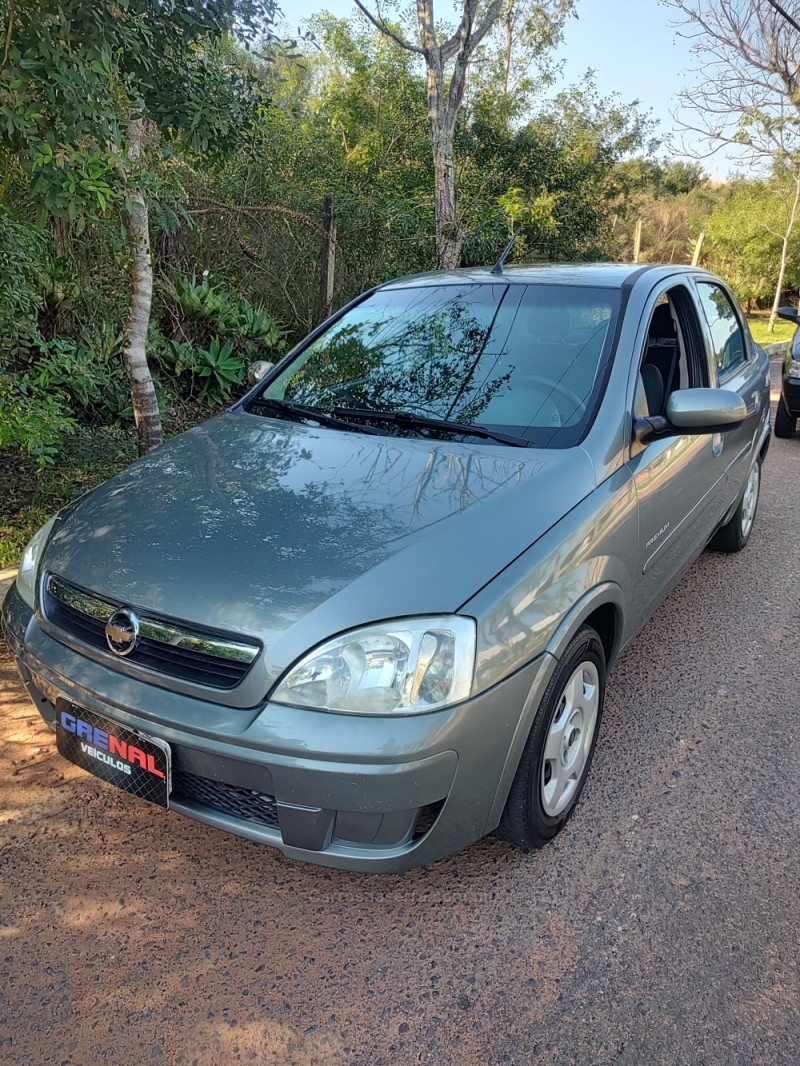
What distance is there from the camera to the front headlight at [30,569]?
7.77ft

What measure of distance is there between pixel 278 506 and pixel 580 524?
0.90 m

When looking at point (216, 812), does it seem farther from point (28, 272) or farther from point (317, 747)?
point (28, 272)

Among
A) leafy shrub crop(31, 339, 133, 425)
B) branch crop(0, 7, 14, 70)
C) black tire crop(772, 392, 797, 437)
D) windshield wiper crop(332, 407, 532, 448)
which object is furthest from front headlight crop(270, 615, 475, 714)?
black tire crop(772, 392, 797, 437)

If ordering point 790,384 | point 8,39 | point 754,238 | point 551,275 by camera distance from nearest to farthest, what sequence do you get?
1. point 8,39
2. point 551,275
3. point 790,384
4. point 754,238

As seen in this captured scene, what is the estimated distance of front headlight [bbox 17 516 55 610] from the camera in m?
2.37

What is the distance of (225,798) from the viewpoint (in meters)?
1.99

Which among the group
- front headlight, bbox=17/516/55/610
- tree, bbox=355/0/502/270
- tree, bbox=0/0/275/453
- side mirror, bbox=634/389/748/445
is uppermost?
tree, bbox=355/0/502/270

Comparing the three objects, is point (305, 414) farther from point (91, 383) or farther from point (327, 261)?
point (327, 261)

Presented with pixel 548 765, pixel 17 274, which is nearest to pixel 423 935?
pixel 548 765

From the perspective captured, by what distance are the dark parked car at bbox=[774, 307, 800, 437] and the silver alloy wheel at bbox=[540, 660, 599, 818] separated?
6.17 metres

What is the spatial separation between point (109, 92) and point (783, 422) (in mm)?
7384

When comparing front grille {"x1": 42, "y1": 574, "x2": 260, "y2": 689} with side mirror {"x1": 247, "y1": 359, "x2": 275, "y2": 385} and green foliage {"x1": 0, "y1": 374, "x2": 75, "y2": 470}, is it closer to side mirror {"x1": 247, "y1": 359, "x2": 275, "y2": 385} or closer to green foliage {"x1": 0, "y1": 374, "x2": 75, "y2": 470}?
side mirror {"x1": 247, "y1": 359, "x2": 275, "y2": 385}

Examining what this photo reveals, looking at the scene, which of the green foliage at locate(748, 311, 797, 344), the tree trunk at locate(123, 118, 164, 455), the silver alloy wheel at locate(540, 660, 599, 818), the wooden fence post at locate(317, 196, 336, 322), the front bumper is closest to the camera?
the front bumper

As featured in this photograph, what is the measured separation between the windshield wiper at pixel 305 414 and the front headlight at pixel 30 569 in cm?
98
